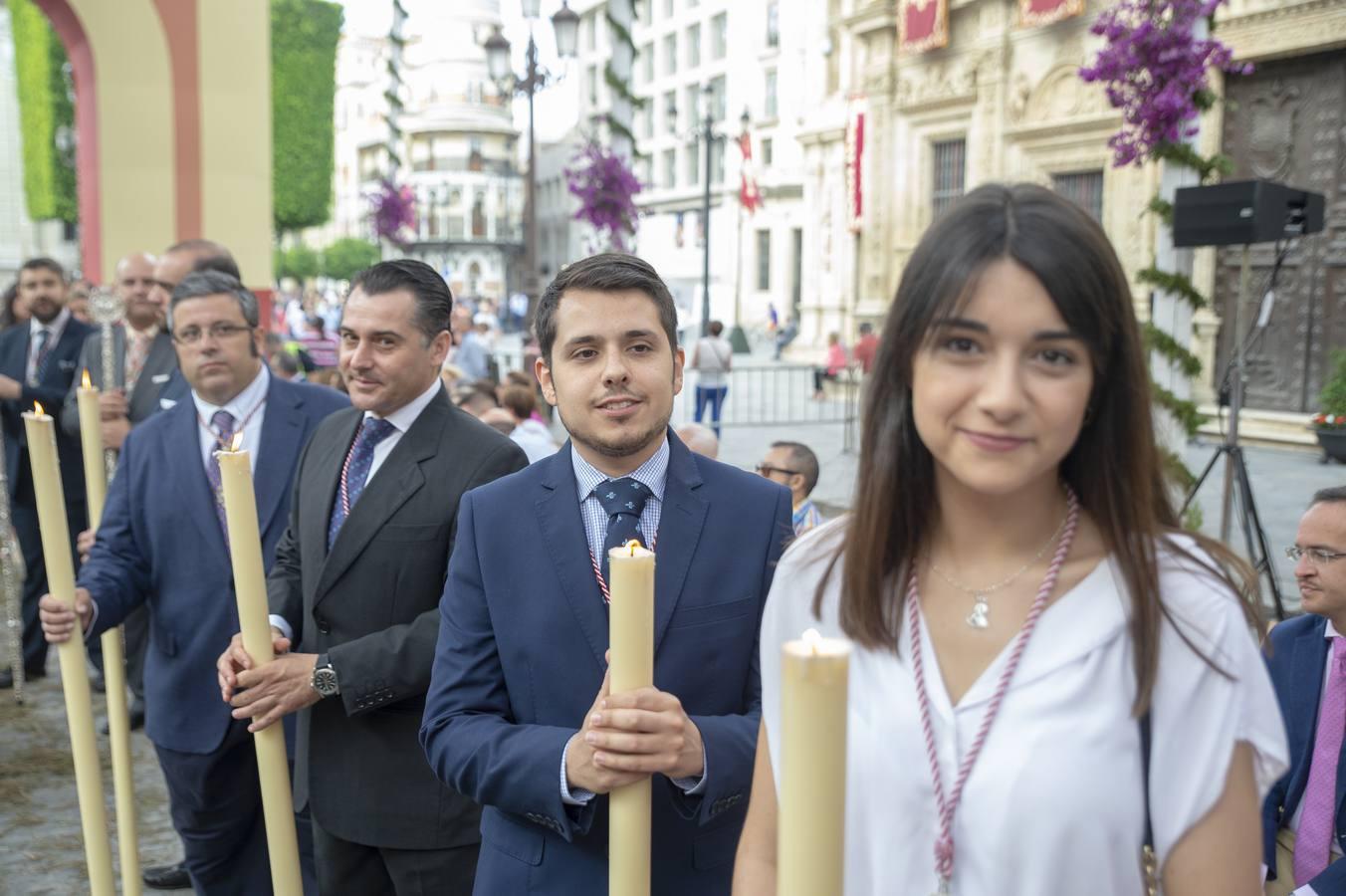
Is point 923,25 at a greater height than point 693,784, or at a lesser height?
greater

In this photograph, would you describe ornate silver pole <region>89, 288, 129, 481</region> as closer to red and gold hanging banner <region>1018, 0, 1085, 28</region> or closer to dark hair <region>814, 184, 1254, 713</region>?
dark hair <region>814, 184, 1254, 713</region>

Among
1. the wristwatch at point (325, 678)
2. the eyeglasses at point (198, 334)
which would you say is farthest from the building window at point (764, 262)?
the wristwatch at point (325, 678)

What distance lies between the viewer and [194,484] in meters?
3.51

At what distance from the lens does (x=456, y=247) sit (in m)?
80.8

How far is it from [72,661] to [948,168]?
21823 millimetres

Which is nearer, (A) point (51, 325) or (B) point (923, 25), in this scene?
(A) point (51, 325)

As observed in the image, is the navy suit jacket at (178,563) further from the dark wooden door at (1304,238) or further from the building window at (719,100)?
the building window at (719,100)

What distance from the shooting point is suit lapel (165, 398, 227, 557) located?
11.4 ft

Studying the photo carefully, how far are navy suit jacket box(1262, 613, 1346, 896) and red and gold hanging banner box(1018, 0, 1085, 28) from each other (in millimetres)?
18157

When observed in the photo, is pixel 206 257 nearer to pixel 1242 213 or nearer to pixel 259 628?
pixel 259 628

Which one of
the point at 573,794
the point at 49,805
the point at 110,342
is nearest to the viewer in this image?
the point at 573,794

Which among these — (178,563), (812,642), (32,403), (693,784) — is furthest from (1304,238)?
(812,642)

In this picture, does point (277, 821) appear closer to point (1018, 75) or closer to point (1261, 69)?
point (1261, 69)

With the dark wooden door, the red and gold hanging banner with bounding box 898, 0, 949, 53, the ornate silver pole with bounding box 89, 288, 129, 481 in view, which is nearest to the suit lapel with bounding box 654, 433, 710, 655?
the ornate silver pole with bounding box 89, 288, 129, 481
